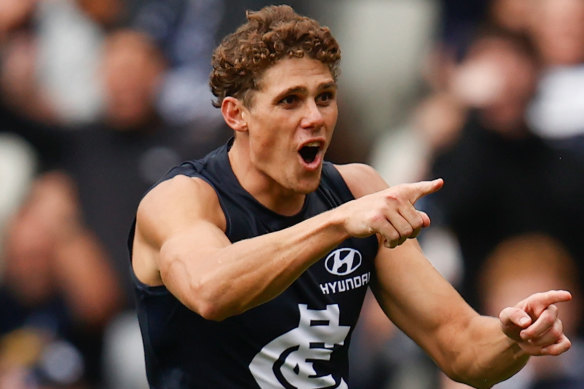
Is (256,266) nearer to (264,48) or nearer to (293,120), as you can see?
(293,120)

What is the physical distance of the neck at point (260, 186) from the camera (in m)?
4.60

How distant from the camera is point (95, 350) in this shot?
327 inches

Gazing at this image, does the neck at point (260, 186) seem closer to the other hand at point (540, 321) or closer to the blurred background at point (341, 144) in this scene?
the other hand at point (540, 321)

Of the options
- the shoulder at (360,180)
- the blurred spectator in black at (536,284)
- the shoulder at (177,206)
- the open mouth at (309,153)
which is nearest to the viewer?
the shoulder at (177,206)

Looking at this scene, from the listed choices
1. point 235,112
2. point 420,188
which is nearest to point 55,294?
point 235,112

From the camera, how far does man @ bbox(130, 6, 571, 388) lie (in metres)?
4.30

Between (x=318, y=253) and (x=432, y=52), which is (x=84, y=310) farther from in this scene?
(x=318, y=253)

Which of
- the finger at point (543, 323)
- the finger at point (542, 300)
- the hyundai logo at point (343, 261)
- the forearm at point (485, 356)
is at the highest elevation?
the hyundai logo at point (343, 261)

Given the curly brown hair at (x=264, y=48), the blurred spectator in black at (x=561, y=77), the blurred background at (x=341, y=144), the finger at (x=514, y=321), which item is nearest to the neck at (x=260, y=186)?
the curly brown hair at (x=264, y=48)

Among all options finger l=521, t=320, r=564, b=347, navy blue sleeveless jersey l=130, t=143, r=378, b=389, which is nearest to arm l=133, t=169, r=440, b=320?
navy blue sleeveless jersey l=130, t=143, r=378, b=389

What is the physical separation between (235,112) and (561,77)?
11.8 feet

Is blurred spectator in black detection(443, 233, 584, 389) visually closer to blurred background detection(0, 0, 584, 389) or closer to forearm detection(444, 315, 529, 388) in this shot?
blurred background detection(0, 0, 584, 389)

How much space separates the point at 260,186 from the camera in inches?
181

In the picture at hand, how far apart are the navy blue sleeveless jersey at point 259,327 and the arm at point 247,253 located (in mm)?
350
